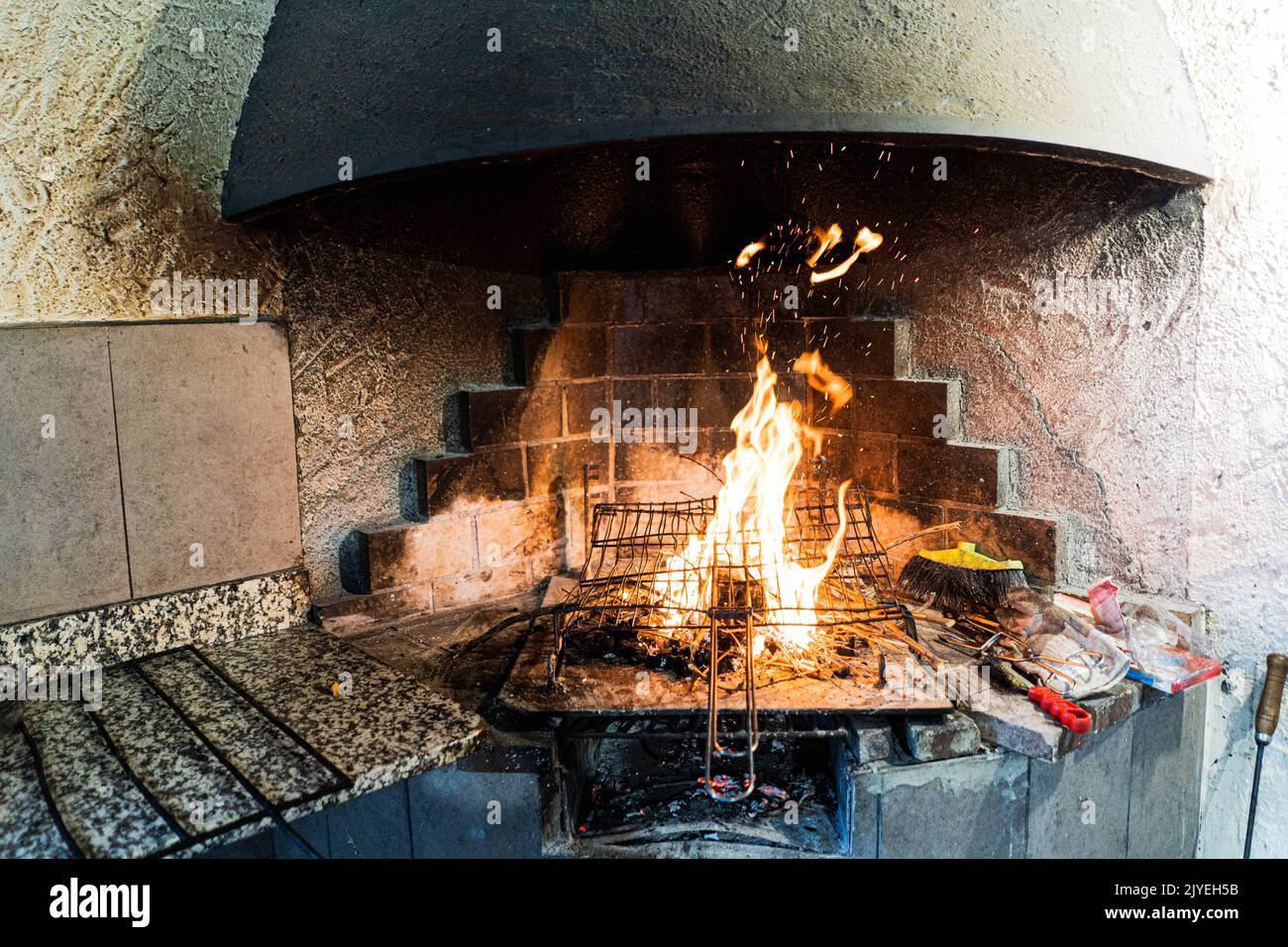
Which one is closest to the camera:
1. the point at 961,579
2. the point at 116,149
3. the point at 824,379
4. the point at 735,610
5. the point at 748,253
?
the point at 735,610

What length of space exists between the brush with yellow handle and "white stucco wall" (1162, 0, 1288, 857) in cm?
72

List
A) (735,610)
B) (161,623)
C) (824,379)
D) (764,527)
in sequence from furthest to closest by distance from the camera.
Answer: (824,379), (764,527), (161,623), (735,610)

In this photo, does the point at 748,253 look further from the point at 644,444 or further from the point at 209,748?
the point at 209,748

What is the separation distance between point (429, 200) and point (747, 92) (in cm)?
161

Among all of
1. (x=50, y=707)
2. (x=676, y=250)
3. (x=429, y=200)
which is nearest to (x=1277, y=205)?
(x=676, y=250)

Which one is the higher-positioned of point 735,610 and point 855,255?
point 855,255

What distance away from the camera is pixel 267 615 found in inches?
145

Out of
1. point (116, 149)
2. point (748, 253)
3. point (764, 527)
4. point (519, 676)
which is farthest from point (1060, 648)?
point (116, 149)

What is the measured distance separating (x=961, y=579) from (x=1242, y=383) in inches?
50.5

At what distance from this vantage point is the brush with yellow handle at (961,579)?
12.2ft

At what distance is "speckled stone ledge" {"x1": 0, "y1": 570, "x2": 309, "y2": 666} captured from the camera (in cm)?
315

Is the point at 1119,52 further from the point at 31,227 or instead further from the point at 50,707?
the point at 50,707

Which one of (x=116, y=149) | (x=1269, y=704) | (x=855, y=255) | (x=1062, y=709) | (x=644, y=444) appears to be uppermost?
(x=116, y=149)

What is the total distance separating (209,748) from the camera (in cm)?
263
